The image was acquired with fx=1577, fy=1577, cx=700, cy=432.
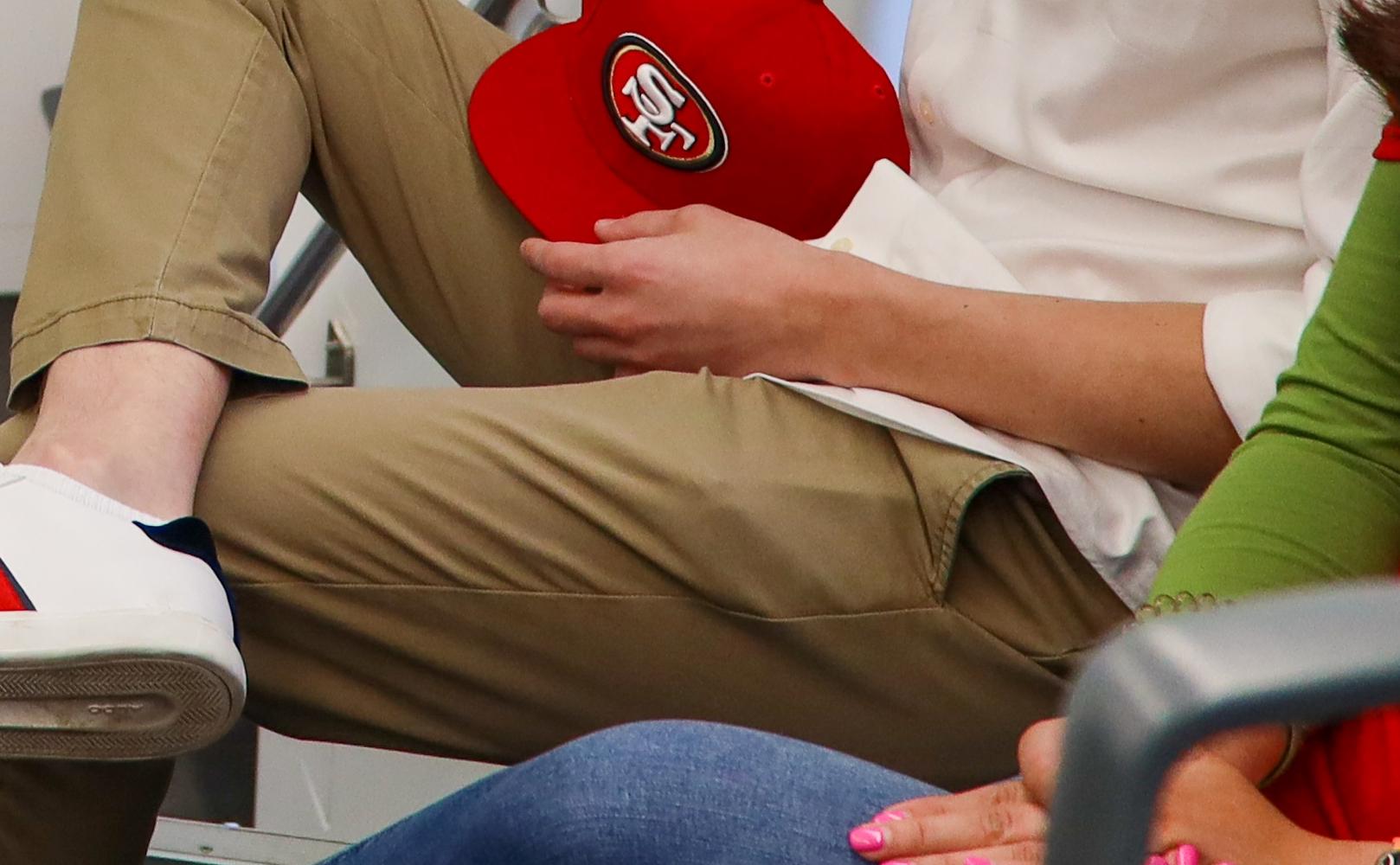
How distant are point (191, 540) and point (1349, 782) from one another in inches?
18.2

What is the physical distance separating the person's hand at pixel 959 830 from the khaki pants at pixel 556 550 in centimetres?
20

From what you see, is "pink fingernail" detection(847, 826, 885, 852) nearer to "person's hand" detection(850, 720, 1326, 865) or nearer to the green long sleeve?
"person's hand" detection(850, 720, 1326, 865)

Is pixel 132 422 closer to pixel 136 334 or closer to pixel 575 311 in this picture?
pixel 136 334

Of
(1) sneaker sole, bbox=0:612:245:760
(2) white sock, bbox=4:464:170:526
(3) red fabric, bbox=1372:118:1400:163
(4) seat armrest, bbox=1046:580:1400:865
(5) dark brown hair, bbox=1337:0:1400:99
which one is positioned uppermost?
(5) dark brown hair, bbox=1337:0:1400:99

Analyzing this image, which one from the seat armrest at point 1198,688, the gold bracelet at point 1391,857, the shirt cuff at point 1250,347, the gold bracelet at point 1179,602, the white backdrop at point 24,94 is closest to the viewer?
the seat armrest at point 1198,688

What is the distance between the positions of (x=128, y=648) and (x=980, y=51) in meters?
0.55

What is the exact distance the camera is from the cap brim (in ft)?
3.03

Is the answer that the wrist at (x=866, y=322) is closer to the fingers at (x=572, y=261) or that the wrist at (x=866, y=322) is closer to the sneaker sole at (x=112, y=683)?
the fingers at (x=572, y=261)

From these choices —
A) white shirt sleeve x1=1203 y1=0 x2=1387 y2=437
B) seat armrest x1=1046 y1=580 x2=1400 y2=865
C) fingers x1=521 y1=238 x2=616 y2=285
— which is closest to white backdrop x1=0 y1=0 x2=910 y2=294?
fingers x1=521 y1=238 x2=616 y2=285

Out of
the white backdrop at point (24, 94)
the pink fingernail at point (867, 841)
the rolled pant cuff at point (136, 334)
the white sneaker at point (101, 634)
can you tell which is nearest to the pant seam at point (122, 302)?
the rolled pant cuff at point (136, 334)

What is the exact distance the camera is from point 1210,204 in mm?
770

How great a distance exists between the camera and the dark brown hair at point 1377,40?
500 mm

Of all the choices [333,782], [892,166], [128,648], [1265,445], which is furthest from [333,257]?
[1265,445]

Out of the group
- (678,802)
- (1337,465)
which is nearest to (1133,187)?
(1337,465)
